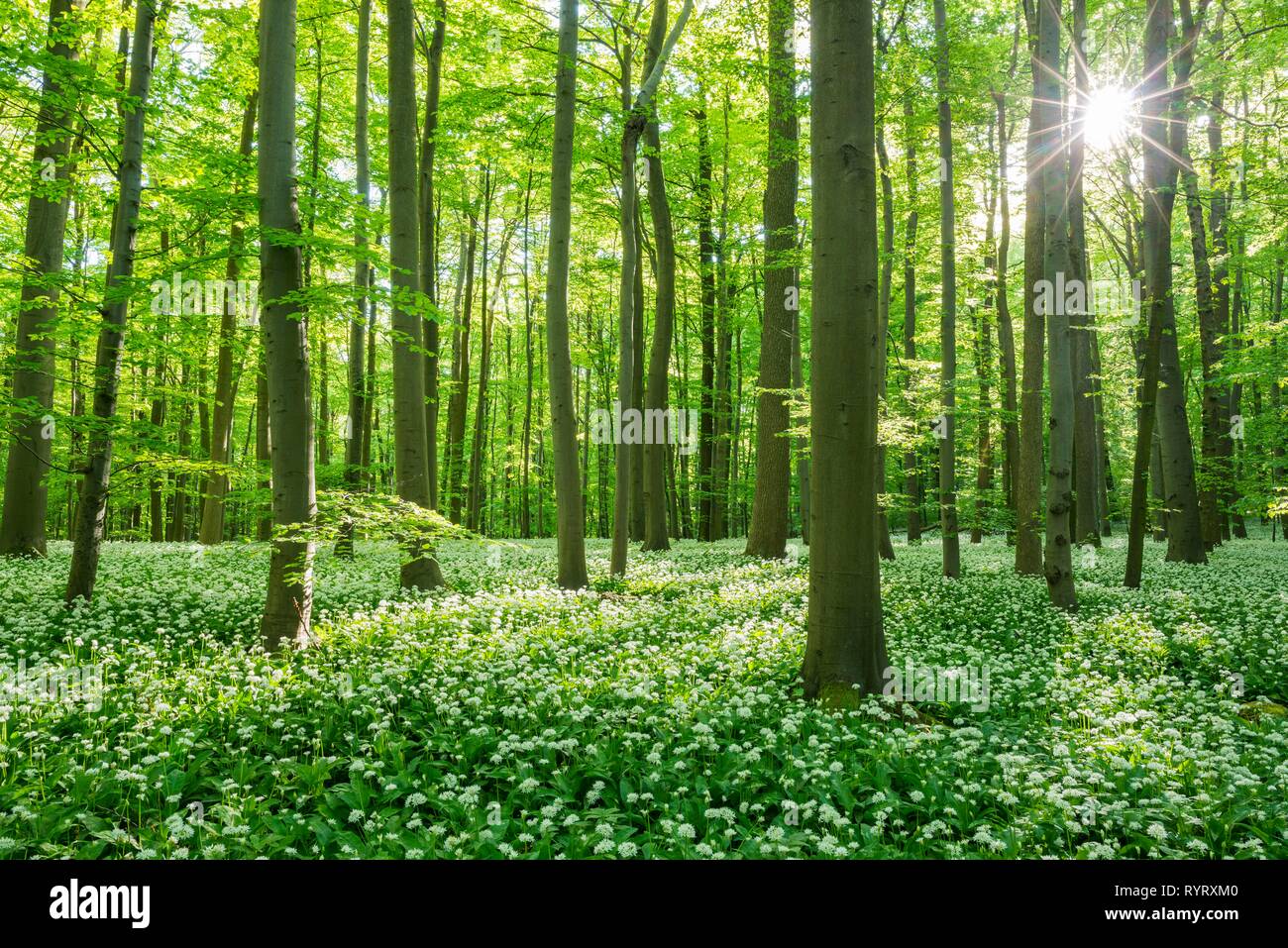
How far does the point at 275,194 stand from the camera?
659 centimetres

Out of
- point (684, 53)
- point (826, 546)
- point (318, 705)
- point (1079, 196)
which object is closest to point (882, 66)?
point (1079, 196)

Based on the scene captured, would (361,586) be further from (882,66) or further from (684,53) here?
(684,53)

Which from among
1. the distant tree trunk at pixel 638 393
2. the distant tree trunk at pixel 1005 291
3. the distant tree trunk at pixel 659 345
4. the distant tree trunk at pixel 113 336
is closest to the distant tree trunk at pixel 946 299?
the distant tree trunk at pixel 659 345

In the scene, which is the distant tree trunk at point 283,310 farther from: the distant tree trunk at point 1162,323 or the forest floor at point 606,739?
the distant tree trunk at point 1162,323

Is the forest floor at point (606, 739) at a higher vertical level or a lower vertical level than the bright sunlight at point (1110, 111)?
lower

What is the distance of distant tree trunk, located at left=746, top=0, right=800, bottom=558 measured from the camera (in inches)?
560

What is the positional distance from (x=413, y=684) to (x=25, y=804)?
2.57 m

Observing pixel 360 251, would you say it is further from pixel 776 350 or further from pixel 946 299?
pixel 946 299

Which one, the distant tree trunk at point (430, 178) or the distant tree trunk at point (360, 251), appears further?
the distant tree trunk at point (430, 178)

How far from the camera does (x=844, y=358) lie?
5777 millimetres

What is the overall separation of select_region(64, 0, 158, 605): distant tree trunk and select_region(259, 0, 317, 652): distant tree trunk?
9.80 ft

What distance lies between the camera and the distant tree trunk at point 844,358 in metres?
5.77

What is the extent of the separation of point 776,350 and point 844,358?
9576 millimetres

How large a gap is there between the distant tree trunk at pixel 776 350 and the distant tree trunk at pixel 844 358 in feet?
26.2
